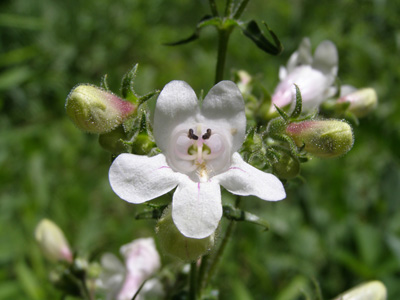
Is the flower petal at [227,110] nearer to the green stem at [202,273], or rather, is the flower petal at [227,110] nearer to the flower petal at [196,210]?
the flower petal at [196,210]

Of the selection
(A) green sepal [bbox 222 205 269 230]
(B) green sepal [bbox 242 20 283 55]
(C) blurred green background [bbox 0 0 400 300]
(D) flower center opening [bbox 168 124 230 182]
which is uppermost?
(B) green sepal [bbox 242 20 283 55]

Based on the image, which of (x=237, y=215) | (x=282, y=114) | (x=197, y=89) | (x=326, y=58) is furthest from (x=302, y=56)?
(x=197, y=89)

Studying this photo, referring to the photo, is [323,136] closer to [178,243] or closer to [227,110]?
[227,110]

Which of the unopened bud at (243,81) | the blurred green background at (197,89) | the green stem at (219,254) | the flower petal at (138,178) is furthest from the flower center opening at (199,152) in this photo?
the blurred green background at (197,89)

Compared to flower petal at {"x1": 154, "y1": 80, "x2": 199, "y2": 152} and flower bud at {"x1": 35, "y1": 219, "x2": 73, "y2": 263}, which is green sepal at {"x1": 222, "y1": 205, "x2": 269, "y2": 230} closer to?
flower petal at {"x1": 154, "y1": 80, "x2": 199, "y2": 152}

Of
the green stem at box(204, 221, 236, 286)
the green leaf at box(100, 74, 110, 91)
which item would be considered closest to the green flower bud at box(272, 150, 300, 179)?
the green stem at box(204, 221, 236, 286)

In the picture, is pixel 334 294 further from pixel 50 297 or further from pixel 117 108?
pixel 117 108

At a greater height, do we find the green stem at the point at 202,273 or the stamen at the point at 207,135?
the stamen at the point at 207,135
